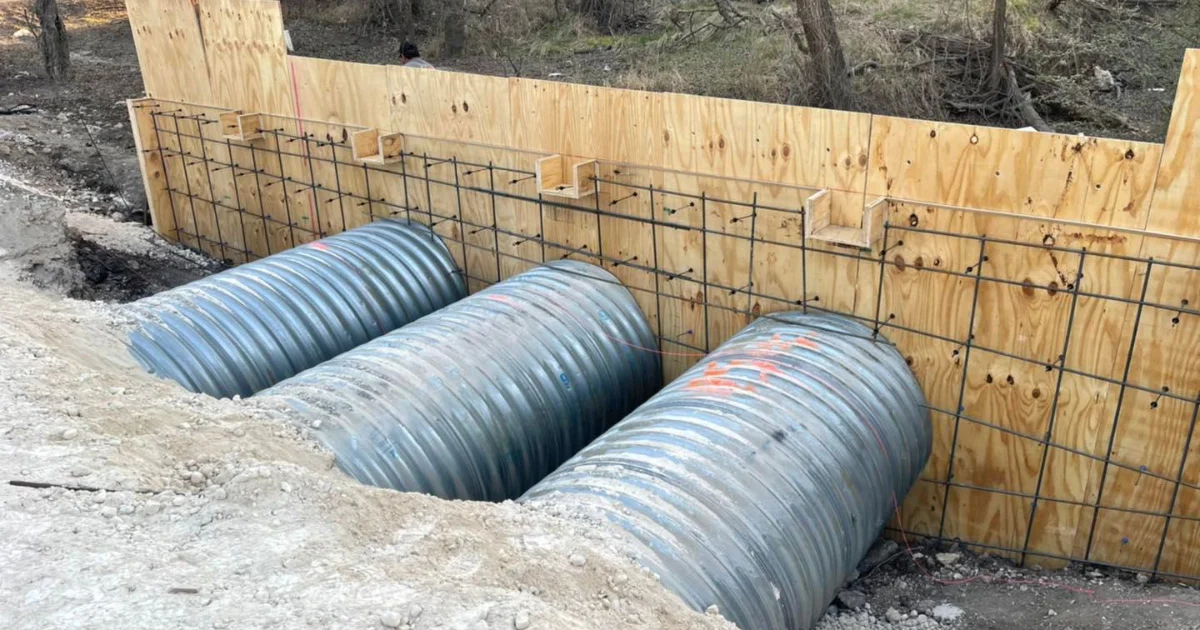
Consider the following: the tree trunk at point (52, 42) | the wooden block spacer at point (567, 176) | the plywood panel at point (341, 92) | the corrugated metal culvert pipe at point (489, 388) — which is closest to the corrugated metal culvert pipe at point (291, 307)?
the plywood panel at point (341, 92)

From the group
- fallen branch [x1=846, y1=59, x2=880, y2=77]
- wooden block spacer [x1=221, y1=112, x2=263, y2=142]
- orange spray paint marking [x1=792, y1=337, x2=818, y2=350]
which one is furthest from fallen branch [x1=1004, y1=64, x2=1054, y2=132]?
wooden block spacer [x1=221, y1=112, x2=263, y2=142]

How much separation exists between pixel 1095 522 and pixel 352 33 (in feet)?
53.2

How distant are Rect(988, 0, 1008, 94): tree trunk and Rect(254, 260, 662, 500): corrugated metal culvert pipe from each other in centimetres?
626

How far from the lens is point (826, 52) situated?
930 centimetres

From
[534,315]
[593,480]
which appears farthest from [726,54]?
[593,480]

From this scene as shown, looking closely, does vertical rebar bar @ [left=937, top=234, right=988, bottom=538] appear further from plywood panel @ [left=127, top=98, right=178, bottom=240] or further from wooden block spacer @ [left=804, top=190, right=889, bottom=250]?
plywood panel @ [left=127, top=98, right=178, bottom=240]

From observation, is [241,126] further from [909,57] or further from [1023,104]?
[1023,104]

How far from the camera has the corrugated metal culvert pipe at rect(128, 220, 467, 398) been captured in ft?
17.9

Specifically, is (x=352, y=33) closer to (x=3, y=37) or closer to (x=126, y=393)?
(x=3, y=37)

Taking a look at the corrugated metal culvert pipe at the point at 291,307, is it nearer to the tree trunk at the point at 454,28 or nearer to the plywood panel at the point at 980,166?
the plywood panel at the point at 980,166

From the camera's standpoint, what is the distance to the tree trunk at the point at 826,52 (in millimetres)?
9016

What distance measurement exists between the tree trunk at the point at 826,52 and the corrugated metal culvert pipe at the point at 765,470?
4902 millimetres

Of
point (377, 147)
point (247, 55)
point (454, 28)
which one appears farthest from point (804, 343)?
point (454, 28)

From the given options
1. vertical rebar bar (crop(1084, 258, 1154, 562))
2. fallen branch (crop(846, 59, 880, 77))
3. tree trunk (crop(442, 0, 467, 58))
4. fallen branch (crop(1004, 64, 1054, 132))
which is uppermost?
tree trunk (crop(442, 0, 467, 58))
